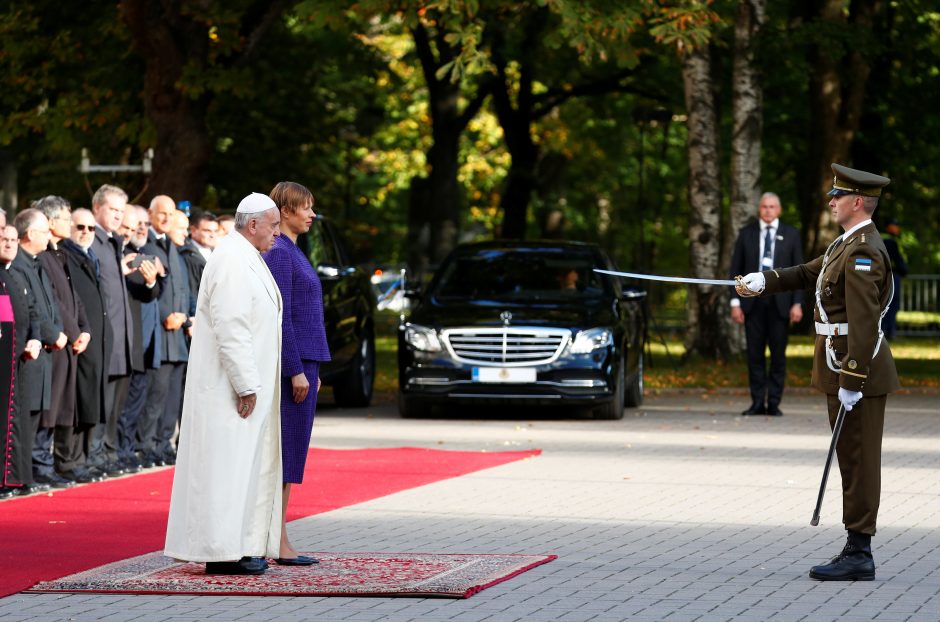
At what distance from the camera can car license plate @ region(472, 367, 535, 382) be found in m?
16.9

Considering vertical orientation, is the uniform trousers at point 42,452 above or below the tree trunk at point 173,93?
below

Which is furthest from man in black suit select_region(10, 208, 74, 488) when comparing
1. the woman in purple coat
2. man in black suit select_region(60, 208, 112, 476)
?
the woman in purple coat

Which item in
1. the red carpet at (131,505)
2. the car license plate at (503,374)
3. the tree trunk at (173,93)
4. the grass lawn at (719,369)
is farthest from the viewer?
the tree trunk at (173,93)

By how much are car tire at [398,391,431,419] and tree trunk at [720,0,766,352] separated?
25.9 feet

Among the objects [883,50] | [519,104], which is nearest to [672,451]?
[883,50]

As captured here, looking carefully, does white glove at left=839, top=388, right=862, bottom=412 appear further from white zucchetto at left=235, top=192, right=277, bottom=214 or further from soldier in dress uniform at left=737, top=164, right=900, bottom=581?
white zucchetto at left=235, top=192, right=277, bottom=214

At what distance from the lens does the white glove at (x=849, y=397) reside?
27.1 ft

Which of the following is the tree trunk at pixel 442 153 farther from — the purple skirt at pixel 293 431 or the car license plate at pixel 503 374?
the purple skirt at pixel 293 431

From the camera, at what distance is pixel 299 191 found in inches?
343

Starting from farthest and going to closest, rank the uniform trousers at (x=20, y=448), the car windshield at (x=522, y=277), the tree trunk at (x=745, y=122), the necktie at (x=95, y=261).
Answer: the tree trunk at (x=745, y=122) < the car windshield at (x=522, y=277) < the necktie at (x=95, y=261) < the uniform trousers at (x=20, y=448)

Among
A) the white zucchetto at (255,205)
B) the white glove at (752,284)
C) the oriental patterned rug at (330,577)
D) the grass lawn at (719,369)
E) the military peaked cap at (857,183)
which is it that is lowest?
the oriental patterned rug at (330,577)

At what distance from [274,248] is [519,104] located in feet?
103

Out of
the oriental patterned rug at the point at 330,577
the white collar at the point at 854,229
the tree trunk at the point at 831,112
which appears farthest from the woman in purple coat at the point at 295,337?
the tree trunk at the point at 831,112

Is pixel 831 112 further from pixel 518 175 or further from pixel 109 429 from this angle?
pixel 109 429
